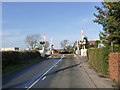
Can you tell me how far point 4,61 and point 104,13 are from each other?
12.3 metres

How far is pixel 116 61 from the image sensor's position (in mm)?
9859

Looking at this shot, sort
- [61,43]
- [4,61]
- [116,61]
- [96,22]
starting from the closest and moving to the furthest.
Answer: [116,61]
[96,22]
[4,61]
[61,43]

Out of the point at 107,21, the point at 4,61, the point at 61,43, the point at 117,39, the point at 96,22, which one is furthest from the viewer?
the point at 61,43

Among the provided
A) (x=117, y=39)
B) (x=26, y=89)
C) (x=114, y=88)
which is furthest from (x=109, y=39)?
(x=26, y=89)

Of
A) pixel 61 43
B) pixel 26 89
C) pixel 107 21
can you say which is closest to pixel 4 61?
pixel 26 89

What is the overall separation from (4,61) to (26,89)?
988cm

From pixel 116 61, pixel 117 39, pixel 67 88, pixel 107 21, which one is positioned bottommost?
pixel 67 88

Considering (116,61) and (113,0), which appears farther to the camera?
(113,0)

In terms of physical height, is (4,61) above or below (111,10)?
below

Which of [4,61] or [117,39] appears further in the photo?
[4,61]

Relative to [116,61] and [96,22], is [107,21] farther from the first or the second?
[116,61]

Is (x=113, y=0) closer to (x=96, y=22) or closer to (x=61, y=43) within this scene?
(x=96, y=22)

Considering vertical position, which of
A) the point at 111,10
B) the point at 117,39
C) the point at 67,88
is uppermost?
the point at 111,10

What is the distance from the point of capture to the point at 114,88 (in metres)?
8.63
